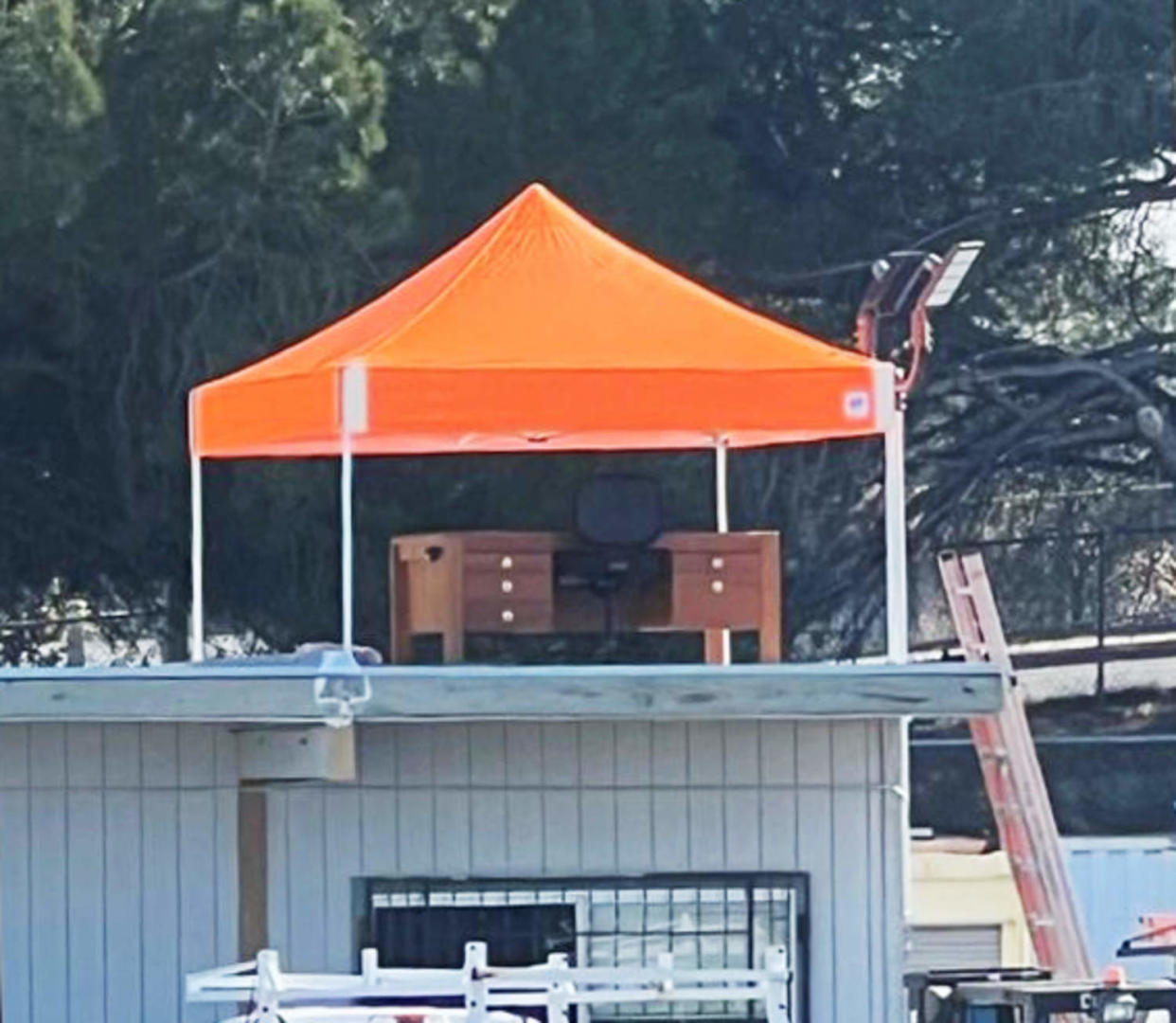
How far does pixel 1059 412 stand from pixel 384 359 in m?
15.9

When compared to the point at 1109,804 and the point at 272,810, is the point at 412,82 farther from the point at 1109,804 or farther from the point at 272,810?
the point at 272,810

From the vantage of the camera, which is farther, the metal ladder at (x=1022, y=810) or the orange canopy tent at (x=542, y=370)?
the metal ladder at (x=1022, y=810)

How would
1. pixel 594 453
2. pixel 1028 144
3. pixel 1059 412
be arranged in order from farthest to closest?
1. pixel 1059 412
2. pixel 1028 144
3. pixel 594 453

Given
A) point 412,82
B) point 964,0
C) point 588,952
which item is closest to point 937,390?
point 964,0

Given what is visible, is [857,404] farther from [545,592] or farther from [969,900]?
[969,900]

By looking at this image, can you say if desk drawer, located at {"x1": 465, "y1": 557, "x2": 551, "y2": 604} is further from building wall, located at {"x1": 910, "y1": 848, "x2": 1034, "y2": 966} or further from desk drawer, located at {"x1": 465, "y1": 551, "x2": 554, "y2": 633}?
building wall, located at {"x1": 910, "y1": 848, "x2": 1034, "y2": 966}

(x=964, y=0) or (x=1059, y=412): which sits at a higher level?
(x=964, y=0)

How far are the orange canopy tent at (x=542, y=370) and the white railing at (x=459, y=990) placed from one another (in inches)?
71.1

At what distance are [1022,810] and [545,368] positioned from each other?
11.6 feet

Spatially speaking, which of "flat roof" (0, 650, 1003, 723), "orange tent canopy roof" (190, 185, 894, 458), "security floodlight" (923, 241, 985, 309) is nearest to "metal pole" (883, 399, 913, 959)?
"orange tent canopy roof" (190, 185, 894, 458)

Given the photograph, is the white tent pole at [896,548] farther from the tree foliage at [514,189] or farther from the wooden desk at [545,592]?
the tree foliage at [514,189]

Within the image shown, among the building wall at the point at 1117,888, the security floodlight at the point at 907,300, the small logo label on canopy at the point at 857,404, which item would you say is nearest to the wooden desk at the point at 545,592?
the small logo label on canopy at the point at 857,404

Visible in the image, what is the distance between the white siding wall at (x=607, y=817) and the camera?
11578 mm

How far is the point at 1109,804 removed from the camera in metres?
26.1
